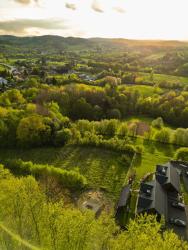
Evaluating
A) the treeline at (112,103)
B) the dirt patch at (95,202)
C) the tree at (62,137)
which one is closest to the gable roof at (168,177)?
the dirt patch at (95,202)

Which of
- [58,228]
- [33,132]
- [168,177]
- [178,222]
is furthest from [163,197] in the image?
Answer: [33,132]

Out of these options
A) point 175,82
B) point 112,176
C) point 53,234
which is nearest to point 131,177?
point 112,176

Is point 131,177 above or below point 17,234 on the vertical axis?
below

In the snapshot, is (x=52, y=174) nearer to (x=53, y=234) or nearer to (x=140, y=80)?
(x=53, y=234)

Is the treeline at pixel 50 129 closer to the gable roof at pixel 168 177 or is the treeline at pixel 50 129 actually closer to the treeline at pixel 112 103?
the treeline at pixel 112 103

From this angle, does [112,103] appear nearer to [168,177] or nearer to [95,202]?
[168,177]

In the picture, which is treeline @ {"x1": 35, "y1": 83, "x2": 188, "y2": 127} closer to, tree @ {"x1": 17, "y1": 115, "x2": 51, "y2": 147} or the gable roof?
tree @ {"x1": 17, "y1": 115, "x2": 51, "y2": 147}
